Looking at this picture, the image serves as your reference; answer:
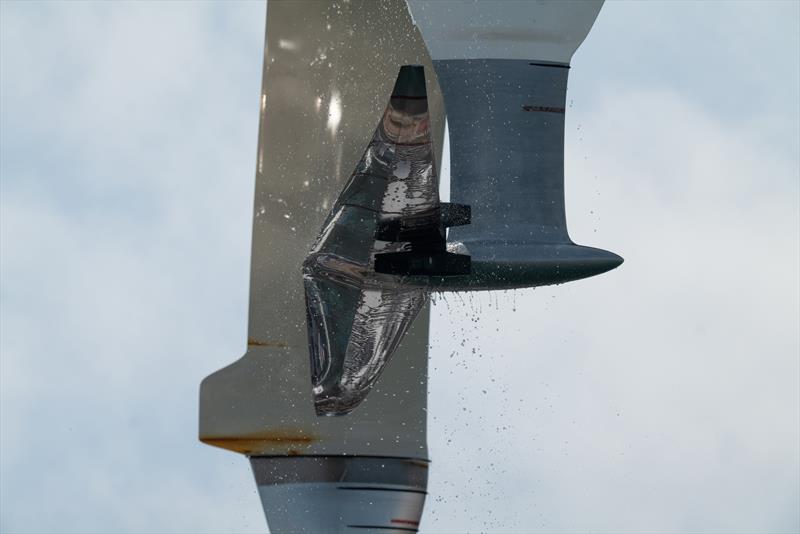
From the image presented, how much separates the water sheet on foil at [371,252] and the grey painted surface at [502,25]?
139 centimetres

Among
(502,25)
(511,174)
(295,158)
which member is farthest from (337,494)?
(502,25)

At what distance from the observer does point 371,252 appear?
9.41 metres

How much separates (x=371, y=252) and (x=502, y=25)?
5.43ft

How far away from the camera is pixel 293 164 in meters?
11.5

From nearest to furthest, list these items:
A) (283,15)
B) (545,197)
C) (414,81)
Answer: (414,81) < (545,197) < (283,15)

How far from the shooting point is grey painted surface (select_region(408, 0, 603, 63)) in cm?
1018

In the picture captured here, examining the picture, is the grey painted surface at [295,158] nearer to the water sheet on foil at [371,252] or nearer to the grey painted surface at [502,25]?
the water sheet on foil at [371,252]

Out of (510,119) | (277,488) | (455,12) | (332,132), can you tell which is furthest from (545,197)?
(277,488)

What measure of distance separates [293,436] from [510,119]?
8.98ft

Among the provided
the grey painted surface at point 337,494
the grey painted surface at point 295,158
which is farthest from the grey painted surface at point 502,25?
the grey painted surface at point 337,494

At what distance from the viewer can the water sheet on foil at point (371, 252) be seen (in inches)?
337

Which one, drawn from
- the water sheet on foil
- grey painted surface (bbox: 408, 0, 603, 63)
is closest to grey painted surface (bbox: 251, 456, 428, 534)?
the water sheet on foil

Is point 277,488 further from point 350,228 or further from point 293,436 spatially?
point 350,228

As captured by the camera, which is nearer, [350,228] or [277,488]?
[350,228]
